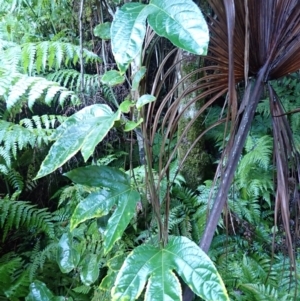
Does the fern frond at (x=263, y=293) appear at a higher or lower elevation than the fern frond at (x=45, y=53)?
lower

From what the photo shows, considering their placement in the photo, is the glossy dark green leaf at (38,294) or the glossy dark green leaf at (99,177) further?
the glossy dark green leaf at (38,294)

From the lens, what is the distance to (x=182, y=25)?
1.26ft

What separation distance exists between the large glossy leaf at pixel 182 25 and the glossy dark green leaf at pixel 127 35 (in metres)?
0.02

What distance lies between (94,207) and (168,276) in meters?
0.18

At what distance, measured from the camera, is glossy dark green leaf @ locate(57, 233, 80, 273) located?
775 mm

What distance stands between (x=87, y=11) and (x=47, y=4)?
517mm

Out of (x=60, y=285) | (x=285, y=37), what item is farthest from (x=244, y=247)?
(x=285, y=37)

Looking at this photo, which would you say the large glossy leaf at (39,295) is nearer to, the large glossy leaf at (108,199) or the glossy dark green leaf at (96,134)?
the large glossy leaf at (108,199)

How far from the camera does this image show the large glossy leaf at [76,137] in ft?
1.47

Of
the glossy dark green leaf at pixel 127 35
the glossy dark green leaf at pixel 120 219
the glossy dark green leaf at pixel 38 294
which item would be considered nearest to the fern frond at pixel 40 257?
the glossy dark green leaf at pixel 38 294

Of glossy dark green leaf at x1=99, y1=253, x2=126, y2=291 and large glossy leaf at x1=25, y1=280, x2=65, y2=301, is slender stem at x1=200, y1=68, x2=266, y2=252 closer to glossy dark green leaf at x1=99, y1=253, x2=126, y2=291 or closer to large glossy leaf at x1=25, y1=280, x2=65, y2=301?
glossy dark green leaf at x1=99, y1=253, x2=126, y2=291

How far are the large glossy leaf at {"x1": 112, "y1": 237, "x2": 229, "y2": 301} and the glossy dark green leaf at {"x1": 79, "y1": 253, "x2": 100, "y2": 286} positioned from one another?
1.18 feet

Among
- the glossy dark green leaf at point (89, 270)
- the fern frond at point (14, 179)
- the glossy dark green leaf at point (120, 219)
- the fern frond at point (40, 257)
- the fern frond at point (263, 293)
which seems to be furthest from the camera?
the fern frond at point (14, 179)

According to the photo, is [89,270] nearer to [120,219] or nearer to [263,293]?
[120,219]
